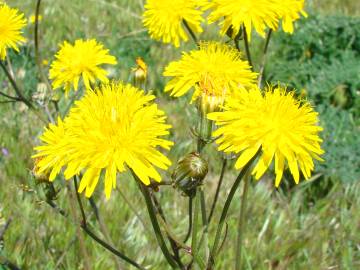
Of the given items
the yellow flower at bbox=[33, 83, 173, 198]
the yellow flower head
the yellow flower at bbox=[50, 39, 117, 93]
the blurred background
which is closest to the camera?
the yellow flower at bbox=[33, 83, 173, 198]

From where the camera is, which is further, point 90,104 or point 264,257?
point 264,257

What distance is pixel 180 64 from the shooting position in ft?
4.15

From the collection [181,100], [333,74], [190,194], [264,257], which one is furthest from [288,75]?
[190,194]

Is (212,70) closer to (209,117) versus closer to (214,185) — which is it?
(209,117)

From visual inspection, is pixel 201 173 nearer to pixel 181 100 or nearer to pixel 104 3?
pixel 181 100

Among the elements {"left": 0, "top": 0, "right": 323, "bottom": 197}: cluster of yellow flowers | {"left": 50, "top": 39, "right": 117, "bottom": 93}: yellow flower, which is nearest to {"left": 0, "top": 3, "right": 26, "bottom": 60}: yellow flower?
{"left": 50, "top": 39, "right": 117, "bottom": 93}: yellow flower

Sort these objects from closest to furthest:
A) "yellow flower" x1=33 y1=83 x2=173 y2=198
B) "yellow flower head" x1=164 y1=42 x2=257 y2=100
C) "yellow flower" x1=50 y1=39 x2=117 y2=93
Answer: "yellow flower" x1=33 y1=83 x2=173 y2=198 < "yellow flower head" x1=164 y1=42 x2=257 y2=100 < "yellow flower" x1=50 y1=39 x2=117 y2=93

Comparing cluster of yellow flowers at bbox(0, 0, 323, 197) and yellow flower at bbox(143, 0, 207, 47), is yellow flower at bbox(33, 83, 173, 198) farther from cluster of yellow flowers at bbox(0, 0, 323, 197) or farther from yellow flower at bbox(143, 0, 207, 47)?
yellow flower at bbox(143, 0, 207, 47)

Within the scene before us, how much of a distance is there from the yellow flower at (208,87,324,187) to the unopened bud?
0.05m

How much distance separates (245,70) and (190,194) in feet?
1.13

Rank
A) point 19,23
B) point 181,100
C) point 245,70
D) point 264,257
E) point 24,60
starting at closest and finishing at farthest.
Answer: point 245,70
point 19,23
point 264,257
point 181,100
point 24,60

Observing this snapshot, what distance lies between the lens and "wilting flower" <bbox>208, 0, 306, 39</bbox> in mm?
1253

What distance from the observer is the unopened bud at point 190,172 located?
1.00m

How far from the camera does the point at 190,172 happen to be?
997 mm
